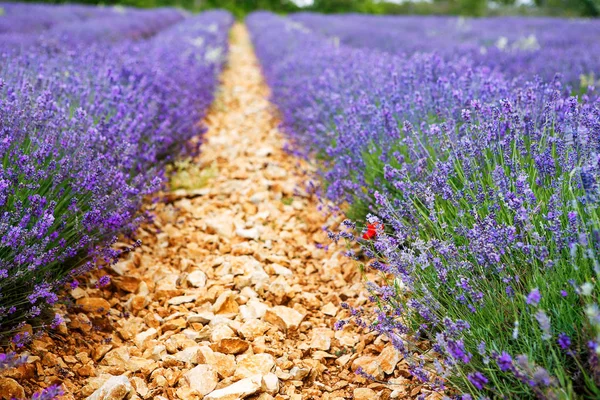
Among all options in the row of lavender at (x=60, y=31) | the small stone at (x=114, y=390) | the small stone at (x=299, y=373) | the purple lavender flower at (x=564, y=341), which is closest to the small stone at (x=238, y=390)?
the small stone at (x=299, y=373)

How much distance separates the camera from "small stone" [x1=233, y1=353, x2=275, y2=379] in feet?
6.36

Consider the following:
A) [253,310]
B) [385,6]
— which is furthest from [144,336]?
[385,6]

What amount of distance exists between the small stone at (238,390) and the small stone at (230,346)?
0.78 ft

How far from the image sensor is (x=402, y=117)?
113 inches

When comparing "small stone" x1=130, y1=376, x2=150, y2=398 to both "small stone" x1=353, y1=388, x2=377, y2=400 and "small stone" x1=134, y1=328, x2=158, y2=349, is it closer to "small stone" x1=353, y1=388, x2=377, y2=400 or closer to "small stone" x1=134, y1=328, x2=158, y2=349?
"small stone" x1=134, y1=328, x2=158, y2=349

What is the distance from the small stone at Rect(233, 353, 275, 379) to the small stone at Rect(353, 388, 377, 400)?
347 millimetres

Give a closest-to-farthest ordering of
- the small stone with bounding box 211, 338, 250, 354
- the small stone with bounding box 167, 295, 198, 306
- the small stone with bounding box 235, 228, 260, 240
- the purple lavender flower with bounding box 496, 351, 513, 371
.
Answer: the purple lavender flower with bounding box 496, 351, 513, 371
the small stone with bounding box 211, 338, 250, 354
the small stone with bounding box 167, 295, 198, 306
the small stone with bounding box 235, 228, 260, 240

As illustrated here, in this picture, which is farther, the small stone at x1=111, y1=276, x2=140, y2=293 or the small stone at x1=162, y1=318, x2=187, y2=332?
the small stone at x1=111, y1=276, x2=140, y2=293

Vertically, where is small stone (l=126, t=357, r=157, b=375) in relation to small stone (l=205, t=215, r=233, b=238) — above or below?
below

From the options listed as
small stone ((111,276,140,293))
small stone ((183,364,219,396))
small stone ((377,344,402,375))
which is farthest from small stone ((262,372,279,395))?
small stone ((111,276,140,293))

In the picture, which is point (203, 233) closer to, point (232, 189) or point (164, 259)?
point (164, 259)

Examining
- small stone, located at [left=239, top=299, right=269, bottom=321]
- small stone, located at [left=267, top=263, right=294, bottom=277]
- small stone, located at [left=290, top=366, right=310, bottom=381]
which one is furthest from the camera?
small stone, located at [left=267, top=263, right=294, bottom=277]

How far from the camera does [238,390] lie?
1807 millimetres

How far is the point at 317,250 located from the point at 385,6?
2395 cm
